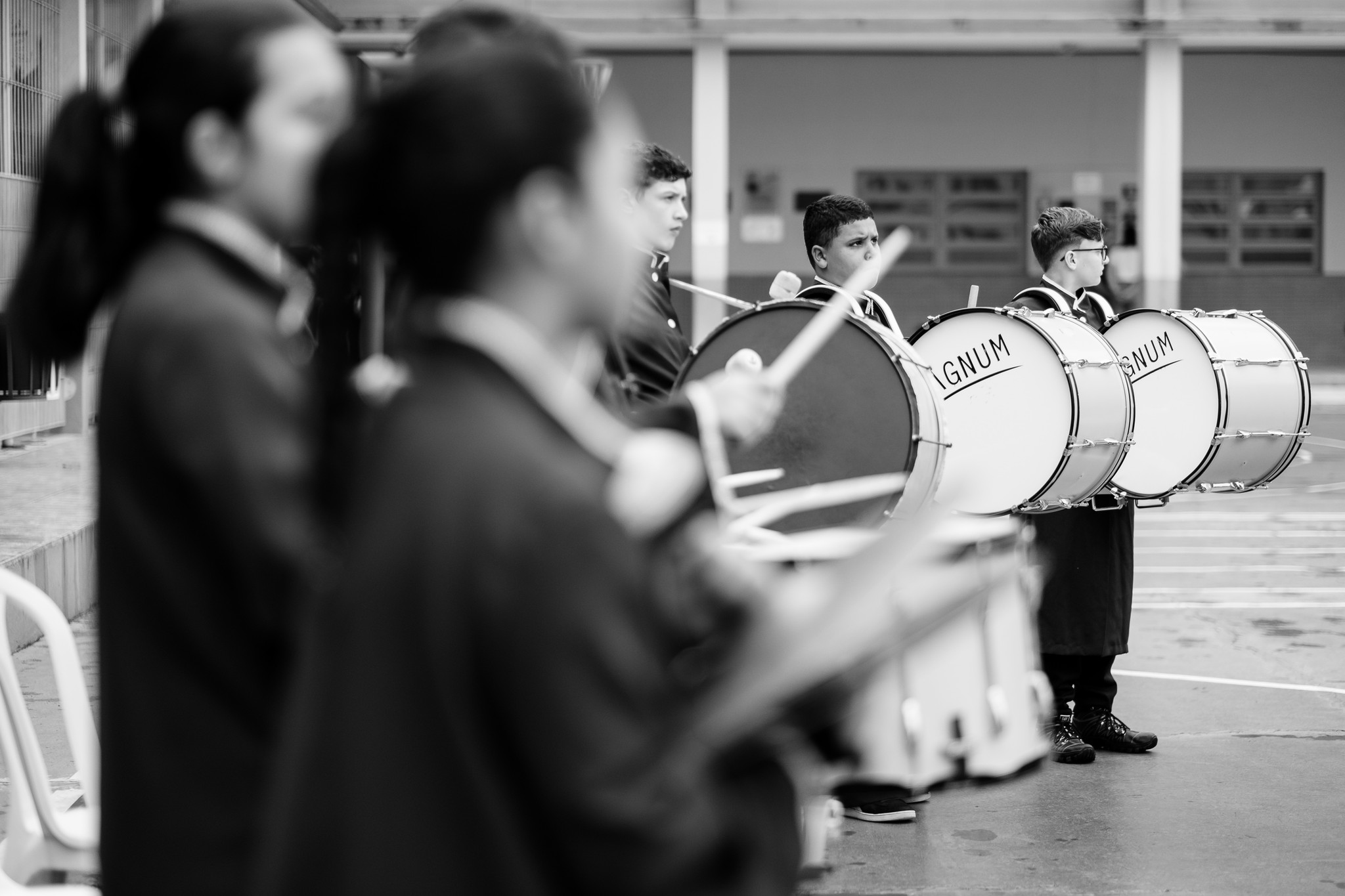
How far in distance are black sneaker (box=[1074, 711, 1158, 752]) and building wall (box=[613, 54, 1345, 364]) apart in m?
15.1

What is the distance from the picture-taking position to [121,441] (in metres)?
1.63

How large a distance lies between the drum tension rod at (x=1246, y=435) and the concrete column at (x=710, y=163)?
36.9ft

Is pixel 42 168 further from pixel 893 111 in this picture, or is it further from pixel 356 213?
pixel 893 111

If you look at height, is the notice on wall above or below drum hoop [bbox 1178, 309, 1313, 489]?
above

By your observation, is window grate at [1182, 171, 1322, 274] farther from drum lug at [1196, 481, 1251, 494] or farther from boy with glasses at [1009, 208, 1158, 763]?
boy with glasses at [1009, 208, 1158, 763]

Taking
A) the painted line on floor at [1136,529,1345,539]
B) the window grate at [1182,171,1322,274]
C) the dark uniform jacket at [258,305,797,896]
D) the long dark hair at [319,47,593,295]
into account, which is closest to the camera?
the dark uniform jacket at [258,305,797,896]

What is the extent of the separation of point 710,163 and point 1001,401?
1245cm

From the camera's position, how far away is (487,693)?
4.07ft

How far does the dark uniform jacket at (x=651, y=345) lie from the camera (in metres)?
3.68

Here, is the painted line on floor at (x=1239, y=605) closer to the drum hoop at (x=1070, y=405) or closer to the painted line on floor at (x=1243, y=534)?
the painted line on floor at (x=1243, y=534)

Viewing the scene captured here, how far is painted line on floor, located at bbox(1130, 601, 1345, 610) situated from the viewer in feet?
25.5

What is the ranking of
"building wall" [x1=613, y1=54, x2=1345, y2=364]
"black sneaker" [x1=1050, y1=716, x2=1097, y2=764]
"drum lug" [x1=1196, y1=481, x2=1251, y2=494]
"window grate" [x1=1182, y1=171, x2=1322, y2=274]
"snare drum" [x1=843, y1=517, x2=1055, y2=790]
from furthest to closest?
"window grate" [x1=1182, y1=171, x2=1322, y2=274] < "building wall" [x1=613, y1=54, x2=1345, y2=364] < "drum lug" [x1=1196, y1=481, x2=1251, y2=494] < "black sneaker" [x1=1050, y1=716, x2=1097, y2=764] < "snare drum" [x1=843, y1=517, x2=1055, y2=790]

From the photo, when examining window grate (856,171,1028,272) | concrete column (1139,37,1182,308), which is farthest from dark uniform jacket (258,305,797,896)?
window grate (856,171,1028,272)

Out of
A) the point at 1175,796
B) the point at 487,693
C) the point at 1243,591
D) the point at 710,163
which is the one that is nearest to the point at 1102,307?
the point at 1175,796
